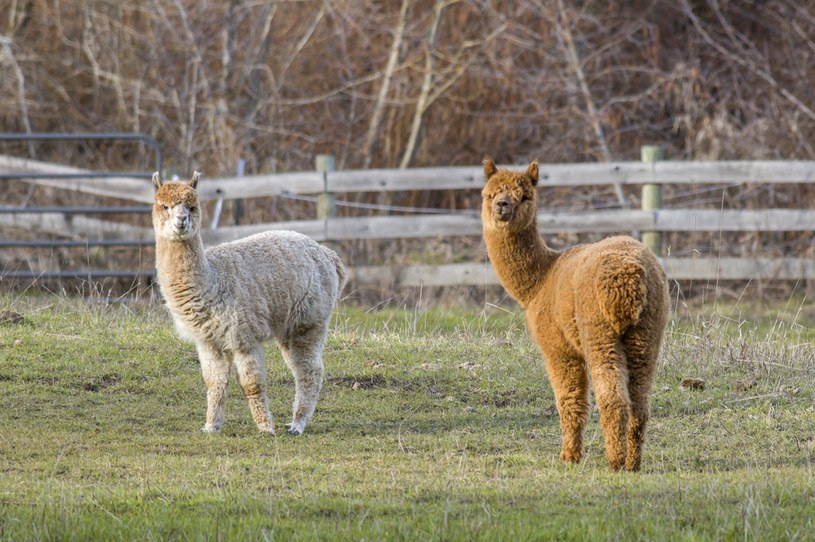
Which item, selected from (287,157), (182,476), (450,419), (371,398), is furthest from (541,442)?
(287,157)

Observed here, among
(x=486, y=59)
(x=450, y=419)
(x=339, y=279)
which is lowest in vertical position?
(x=450, y=419)

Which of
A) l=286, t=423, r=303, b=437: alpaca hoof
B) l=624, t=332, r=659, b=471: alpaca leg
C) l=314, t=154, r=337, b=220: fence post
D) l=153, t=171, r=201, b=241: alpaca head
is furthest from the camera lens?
l=314, t=154, r=337, b=220: fence post

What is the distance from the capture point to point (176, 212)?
6797 mm

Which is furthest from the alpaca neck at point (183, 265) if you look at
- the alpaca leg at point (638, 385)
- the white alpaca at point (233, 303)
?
the alpaca leg at point (638, 385)

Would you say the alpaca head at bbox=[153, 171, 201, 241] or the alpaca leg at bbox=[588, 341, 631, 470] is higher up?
the alpaca head at bbox=[153, 171, 201, 241]

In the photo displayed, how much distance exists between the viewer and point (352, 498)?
5.27 m

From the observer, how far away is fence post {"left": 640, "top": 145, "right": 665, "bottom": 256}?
12992 mm

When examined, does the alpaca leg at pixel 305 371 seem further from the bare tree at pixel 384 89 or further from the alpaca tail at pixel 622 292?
the bare tree at pixel 384 89

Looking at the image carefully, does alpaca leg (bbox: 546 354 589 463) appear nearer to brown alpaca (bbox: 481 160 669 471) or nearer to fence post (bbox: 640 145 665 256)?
brown alpaca (bbox: 481 160 669 471)

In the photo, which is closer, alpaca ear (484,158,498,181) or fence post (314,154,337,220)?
alpaca ear (484,158,498,181)

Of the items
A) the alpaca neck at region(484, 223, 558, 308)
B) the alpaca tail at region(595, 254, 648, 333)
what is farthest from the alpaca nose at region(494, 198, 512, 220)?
the alpaca tail at region(595, 254, 648, 333)

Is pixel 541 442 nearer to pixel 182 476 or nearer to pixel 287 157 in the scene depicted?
pixel 182 476

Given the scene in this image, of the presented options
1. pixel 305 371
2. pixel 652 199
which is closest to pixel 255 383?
pixel 305 371

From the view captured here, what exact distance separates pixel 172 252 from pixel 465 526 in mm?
2970
